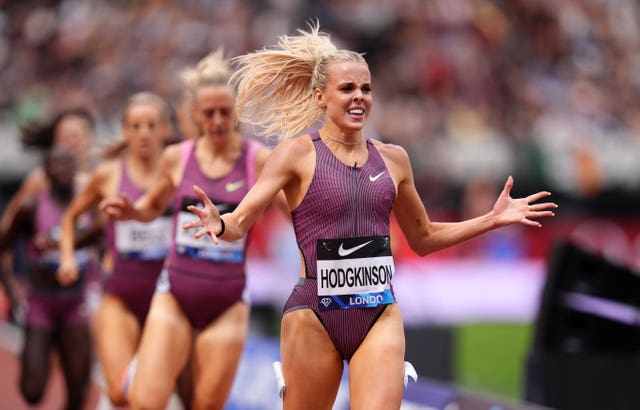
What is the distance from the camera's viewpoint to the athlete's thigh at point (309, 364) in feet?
18.1

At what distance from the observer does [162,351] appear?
6801 mm

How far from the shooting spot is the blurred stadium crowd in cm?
1888

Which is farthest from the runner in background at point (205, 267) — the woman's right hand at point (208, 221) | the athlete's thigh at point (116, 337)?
the woman's right hand at point (208, 221)

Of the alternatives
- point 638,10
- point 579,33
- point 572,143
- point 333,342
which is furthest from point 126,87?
point 333,342

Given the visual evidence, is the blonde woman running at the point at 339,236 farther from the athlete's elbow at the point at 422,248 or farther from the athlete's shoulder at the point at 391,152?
the athlete's elbow at the point at 422,248

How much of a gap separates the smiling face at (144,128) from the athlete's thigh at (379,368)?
325cm

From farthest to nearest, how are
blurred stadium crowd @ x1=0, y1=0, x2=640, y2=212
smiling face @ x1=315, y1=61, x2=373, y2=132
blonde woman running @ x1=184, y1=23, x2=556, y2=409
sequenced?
blurred stadium crowd @ x1=0, y1=0, x2=640, y2=212 < smiling face @ x1=315, y1=61, x2=373, y2=132 < blonde woman running @ x1=184, y1=23, x2=556, y2=409

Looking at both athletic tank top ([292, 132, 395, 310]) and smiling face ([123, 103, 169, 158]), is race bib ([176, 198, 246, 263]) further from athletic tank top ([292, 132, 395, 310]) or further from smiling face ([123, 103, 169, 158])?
athletic tank top ([292, 132, 395, 310])

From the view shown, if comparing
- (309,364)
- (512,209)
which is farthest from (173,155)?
(512,209)

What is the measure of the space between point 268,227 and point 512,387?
5.30 metres

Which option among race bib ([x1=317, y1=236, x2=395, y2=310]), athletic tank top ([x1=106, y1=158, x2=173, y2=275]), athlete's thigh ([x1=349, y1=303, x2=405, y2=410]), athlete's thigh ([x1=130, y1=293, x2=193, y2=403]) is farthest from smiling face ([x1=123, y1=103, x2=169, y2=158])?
athlete's thigh ([x1=349, y1=303, x2=405, y2=410])

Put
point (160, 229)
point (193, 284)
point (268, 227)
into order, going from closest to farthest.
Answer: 1. point (193, 284)
2. point (160, 229)
3. point (268, 227)

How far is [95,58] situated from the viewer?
19.9 m

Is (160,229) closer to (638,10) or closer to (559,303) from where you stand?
(559,303)
